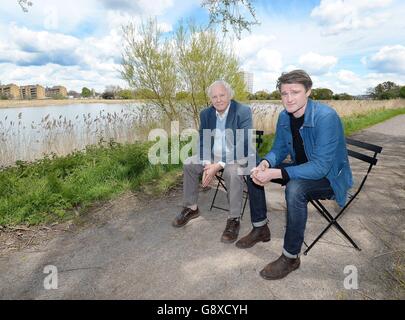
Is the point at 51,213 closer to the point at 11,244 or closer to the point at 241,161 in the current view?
the point at 11,244

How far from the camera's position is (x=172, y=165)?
5.67 m

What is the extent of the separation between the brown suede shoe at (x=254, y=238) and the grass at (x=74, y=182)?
1.91m

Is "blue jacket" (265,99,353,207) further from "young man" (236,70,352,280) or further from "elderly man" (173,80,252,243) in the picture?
"elderly man" (173,80,252,243)

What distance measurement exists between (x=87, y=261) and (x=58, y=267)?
0.25 m

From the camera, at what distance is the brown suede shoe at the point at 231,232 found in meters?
3.01

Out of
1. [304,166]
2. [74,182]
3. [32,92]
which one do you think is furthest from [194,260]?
[32,92]

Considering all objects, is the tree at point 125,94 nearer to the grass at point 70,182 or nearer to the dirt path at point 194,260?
the grass at point 70,182

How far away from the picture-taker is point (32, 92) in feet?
174

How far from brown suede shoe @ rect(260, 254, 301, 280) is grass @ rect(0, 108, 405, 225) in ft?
7.88

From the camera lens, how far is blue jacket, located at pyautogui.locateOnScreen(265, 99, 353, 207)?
2.41m

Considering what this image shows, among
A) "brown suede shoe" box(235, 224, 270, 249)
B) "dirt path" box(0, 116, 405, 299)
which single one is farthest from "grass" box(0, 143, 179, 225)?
"brown suede shoe" box(235, 224, 270, 249)

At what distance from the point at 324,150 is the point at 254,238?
1105mm

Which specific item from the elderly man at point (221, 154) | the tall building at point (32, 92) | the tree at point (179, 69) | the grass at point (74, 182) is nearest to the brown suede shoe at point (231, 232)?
the elderly man at point (221, 154)

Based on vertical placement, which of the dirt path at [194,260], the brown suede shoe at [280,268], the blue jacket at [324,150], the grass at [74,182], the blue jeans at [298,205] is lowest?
the dirt path at [194,260]
